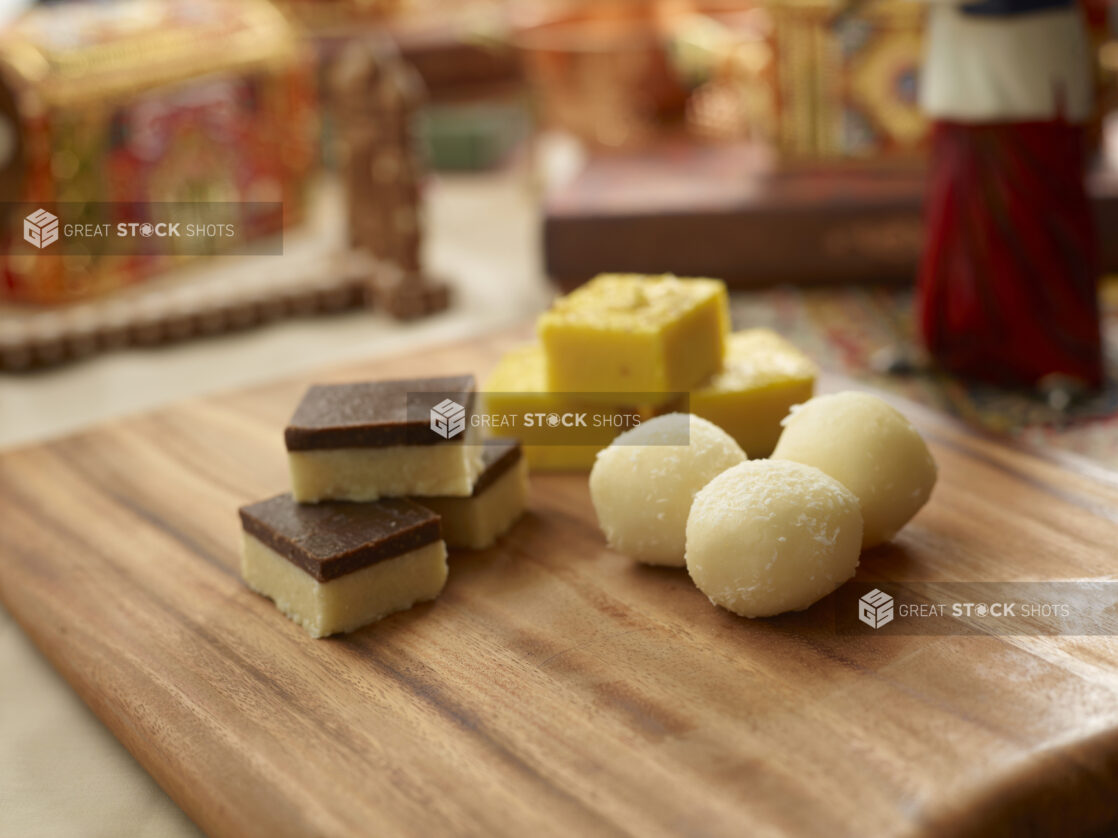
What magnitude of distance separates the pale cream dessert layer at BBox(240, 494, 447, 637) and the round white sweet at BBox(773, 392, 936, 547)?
1.33 ft

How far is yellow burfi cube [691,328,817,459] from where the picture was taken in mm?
1429

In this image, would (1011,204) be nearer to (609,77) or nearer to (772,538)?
(772,538)

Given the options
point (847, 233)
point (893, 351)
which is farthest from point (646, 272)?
point (893, 351)

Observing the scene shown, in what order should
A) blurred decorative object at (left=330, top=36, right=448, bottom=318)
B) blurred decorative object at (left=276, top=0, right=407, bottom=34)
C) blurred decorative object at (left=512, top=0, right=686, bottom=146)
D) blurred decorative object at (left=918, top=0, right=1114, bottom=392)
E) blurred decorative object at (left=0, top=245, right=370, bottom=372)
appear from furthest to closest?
blurred decorative object at (left=276, top=0, right=407, bottom=34), blurred decorative object at (left=512, top=0, right=686, bottom=146), blurred decorative object at (left=330, top=36, right=448, bottom=318), blurred decorative object at (left=0, top=245, right=370, bottom=372), blurred decorative object at (left=918, top=0, right=1114, bottom=392)

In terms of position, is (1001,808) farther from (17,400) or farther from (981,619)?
(17,400)

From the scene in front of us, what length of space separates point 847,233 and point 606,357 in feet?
4.66

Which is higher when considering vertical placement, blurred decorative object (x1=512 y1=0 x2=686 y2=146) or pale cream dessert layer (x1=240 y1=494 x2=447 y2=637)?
blurred decorative object (x1=512 y1=0 x2=686 y2=146)

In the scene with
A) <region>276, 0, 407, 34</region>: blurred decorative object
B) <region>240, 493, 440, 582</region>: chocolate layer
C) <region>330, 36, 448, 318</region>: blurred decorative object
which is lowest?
<region>240, 493, 440, 582</region>: chocolate layer

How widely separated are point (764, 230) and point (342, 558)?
176cm

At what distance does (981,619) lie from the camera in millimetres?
1122

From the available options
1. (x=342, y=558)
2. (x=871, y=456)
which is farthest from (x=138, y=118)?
(x=871, y=456)

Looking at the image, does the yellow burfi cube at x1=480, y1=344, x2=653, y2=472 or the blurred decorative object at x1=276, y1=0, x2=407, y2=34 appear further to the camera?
the blurred decorative object at x1=276, y1=0, x2=407, y2=34

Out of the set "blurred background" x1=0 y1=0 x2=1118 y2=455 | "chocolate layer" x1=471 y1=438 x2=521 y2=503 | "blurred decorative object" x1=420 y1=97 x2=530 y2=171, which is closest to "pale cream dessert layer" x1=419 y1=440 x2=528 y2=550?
"chocolate layer" x1=471 y1=438 x2=521 y2=503

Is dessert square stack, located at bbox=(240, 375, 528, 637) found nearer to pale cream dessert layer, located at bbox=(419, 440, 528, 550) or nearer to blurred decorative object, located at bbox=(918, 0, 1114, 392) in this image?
pale cream dessert layer, located at bbox=(419, 440, 528, 550)
